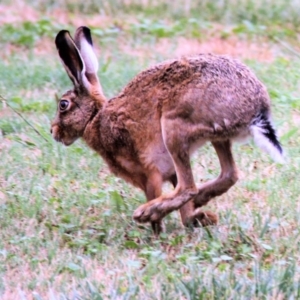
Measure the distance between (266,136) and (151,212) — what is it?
2.89ft

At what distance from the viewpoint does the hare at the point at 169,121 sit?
210 inches

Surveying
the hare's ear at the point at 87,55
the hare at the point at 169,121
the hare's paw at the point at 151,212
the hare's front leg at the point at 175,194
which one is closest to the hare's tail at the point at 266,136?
the hare at the point at 169,121

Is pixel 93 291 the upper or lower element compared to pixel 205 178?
upper

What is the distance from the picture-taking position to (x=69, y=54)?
6.00 meters

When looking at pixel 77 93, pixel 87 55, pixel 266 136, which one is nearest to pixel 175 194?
pixel 266 136

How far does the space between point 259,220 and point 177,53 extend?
5.11 meters

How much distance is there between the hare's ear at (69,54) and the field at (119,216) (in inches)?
33.4

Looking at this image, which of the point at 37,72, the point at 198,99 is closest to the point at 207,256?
the point at 198,99

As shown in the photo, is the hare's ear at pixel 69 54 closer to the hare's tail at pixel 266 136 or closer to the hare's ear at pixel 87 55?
the hare's ear at pixel 87 55

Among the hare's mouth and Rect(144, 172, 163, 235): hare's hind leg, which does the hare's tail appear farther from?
the hare's mouth

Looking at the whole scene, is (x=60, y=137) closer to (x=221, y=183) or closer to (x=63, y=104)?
(x=63, y=104)

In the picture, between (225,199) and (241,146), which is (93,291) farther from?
(241,146)

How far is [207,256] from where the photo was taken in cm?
512

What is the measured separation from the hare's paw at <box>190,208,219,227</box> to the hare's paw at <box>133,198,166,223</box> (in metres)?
0.24
